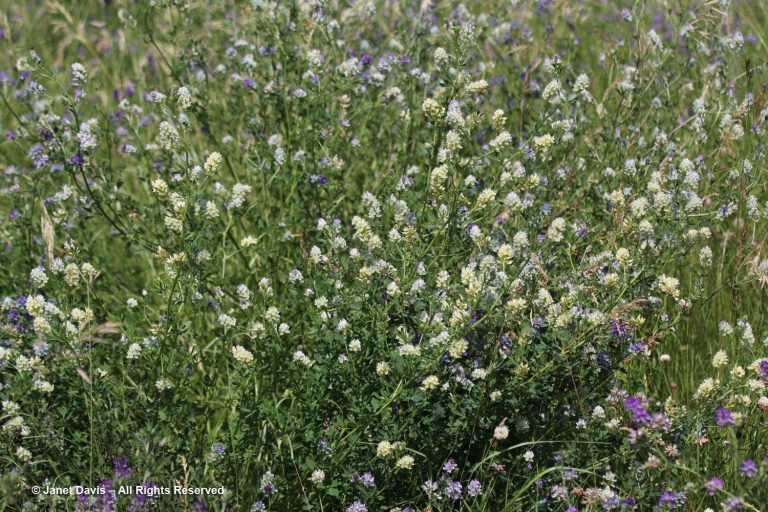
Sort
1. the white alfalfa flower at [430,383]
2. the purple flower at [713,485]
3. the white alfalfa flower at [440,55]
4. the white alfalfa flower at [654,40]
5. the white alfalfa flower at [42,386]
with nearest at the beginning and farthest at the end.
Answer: the purple flower at [713,485], the white alfalfa flower at [430,383], the white alfalfa flower at [42,386], the white alfalfa flower at [440,55], the white alfalfa flower at [654,40]

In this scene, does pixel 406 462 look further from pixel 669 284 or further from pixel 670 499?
pixel 669 284

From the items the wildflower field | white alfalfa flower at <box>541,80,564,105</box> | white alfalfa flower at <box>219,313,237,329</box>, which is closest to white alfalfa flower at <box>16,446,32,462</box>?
the wildflower field

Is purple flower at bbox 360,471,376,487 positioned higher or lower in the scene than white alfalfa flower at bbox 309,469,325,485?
lower

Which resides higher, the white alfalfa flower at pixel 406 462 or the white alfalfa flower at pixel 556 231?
the white alfalfa flower at pixel 556 231

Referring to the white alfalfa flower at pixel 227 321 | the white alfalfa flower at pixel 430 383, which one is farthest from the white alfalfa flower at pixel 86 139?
the white alfalfa flower at pixel 430 383

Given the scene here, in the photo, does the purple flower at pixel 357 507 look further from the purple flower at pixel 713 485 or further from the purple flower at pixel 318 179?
the purple flower at pixel 318 179

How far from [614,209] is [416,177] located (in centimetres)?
71

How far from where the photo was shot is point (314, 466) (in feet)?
8.48

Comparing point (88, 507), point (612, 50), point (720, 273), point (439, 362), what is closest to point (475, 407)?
point (439, 362)

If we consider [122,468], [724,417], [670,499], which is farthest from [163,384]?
[724,417]

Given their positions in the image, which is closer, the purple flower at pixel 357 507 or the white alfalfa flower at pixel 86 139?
the purple flower at pixel 357 507

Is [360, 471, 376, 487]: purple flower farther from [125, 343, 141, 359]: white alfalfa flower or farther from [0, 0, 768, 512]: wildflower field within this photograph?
[125, 343, 141, 359]: white alfalfa flower

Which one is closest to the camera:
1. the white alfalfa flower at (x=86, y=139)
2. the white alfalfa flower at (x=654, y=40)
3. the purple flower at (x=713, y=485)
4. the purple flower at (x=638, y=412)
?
the purple flower at (x=713, y=485)

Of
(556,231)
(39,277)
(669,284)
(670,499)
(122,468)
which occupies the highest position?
(39,277)
